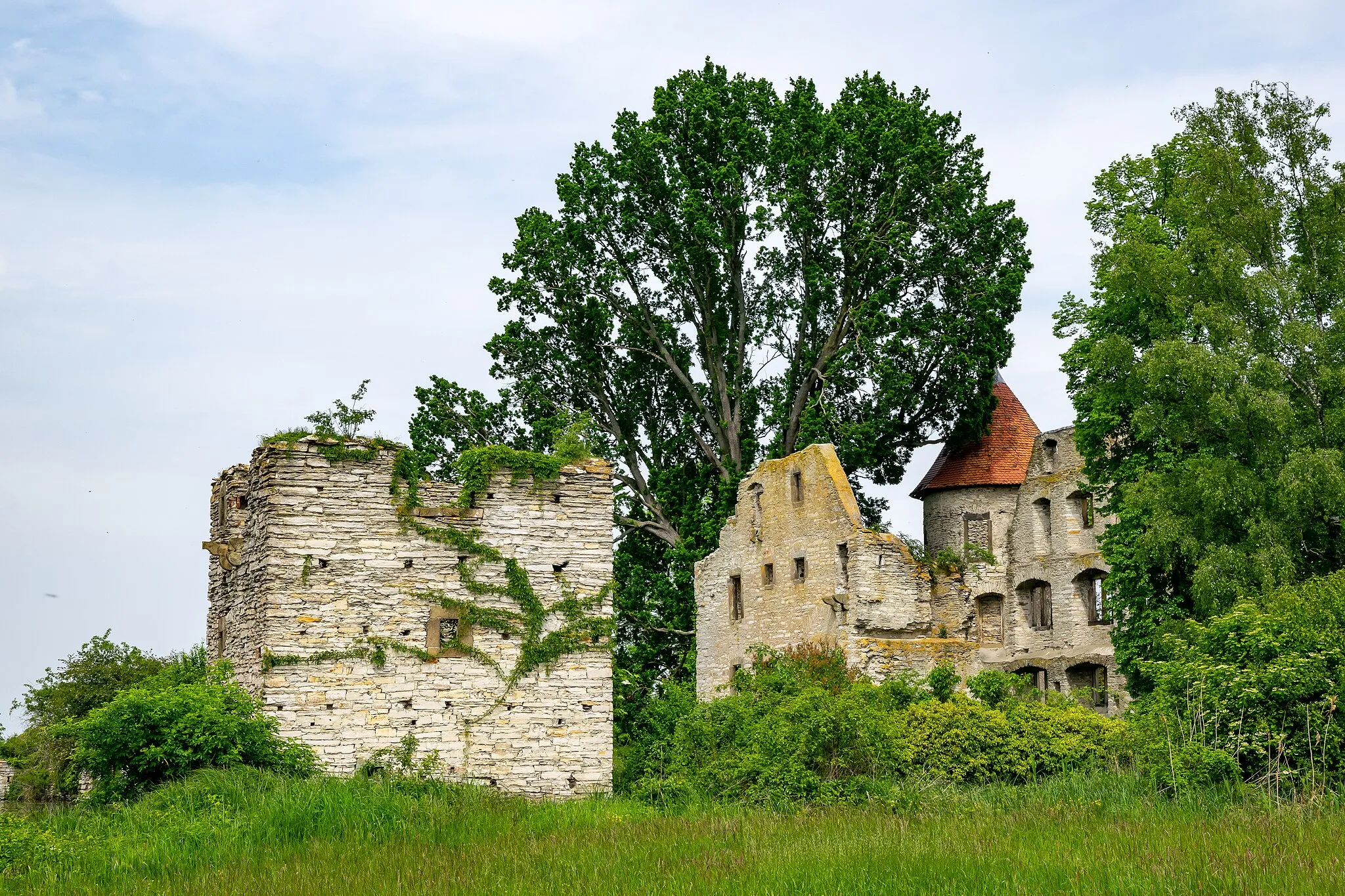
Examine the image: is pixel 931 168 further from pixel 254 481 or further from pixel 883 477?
pixel 254 481

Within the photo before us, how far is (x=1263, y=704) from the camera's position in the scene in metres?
16.8

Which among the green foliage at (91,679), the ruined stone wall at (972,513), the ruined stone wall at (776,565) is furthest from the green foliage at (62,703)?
the ruined stone wall at (972,513)

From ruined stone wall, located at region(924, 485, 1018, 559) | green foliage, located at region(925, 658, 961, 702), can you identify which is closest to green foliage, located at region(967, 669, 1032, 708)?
green foliage, located at region(925, 658, 961, 702)

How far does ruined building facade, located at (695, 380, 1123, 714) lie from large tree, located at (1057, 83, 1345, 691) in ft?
10.6

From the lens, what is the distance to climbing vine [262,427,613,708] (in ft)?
65.5

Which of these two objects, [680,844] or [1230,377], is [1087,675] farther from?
[680,844]

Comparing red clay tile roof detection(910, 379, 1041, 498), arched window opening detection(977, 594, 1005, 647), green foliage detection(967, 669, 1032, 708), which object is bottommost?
green foliage detection(967, 669, 1032, 708)

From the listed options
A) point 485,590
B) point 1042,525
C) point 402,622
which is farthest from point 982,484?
point 402,622

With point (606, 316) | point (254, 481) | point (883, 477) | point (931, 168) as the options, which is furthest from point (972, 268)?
point (254, 481)

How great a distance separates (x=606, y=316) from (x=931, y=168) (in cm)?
859

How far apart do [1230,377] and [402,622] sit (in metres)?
13.8

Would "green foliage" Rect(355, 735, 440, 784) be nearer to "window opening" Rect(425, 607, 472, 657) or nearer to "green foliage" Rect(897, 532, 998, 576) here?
"window opening" Rect(425, 607, 472, 657)

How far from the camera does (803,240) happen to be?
115ft

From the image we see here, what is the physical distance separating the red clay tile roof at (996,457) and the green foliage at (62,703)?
19047 mm
